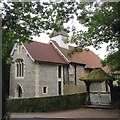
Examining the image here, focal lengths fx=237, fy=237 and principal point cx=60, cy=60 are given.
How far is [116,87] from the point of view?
5277mm

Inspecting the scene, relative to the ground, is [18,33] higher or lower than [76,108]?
higher

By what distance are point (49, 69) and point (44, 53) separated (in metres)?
0.77

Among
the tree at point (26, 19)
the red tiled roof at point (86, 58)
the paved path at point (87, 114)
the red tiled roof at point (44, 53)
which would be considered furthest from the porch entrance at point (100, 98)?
the tree at point (26, 19)

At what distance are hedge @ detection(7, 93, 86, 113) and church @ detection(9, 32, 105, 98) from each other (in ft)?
0.38

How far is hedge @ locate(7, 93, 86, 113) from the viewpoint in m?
5.12

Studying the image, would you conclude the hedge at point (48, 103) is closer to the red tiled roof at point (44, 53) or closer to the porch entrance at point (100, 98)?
the porch entrance at point (100, 98)

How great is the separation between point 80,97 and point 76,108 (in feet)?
0.97

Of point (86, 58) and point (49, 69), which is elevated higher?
point (86, 58)

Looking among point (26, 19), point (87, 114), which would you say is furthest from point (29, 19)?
point (87, 114)

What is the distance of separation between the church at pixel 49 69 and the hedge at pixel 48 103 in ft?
0.38

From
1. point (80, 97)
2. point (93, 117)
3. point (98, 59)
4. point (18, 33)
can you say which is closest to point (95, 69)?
point (98, 59)

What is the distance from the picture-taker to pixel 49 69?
5602mm

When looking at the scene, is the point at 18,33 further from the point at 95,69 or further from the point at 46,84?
the point at 95,69

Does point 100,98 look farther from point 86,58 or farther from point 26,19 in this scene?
point 26,19
